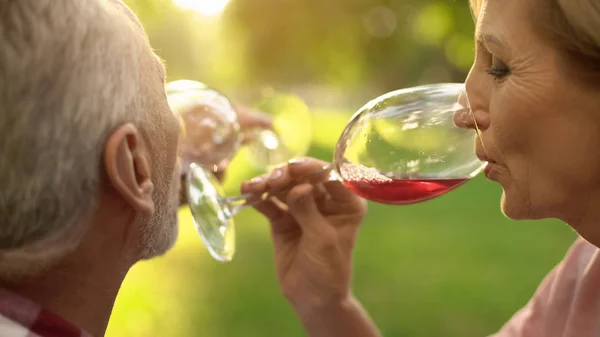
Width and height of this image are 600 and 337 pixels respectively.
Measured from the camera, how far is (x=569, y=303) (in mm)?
1166

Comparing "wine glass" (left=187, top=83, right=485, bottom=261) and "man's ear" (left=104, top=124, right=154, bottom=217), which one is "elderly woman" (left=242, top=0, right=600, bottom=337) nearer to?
"wine glass" (left=187, top=83, right=485, bottom=261)

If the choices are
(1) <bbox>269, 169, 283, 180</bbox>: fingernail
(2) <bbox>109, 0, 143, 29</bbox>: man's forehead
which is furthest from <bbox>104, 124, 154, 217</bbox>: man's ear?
(1) <bbox>269, 169, 283, 180</bbox>: fingernail

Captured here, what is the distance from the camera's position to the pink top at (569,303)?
113 cm

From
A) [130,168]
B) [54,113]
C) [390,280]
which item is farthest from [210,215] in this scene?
[390,280]

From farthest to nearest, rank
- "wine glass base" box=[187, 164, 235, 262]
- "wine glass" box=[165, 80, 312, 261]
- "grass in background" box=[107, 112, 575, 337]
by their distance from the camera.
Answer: "grass in background" box=[107, 112, 575, 337], "wine glass" box=[165, 80, 312, 261], "wine glass base" box=[187, 164, 235, 262]

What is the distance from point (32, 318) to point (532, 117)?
2.15 feet

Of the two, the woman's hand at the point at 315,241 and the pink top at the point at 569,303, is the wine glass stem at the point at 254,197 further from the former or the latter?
the pink top at the point at 569,303

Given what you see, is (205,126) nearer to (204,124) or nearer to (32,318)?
(204,124)

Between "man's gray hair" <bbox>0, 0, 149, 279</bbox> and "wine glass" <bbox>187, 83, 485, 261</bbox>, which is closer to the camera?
"man's gray hair" <bbox>0, 0, 149, 279</bbox>

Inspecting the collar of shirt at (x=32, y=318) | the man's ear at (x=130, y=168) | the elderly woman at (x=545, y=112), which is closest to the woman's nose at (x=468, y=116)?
the elderly woman at (x=545, y=112)

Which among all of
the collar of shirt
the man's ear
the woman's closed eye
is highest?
the woman's closed eye

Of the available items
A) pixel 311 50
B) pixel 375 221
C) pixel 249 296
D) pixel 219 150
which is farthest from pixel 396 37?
pixel 219 150

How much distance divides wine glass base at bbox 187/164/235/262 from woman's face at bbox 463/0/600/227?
19.8 inches

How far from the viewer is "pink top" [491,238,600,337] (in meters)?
1.13
